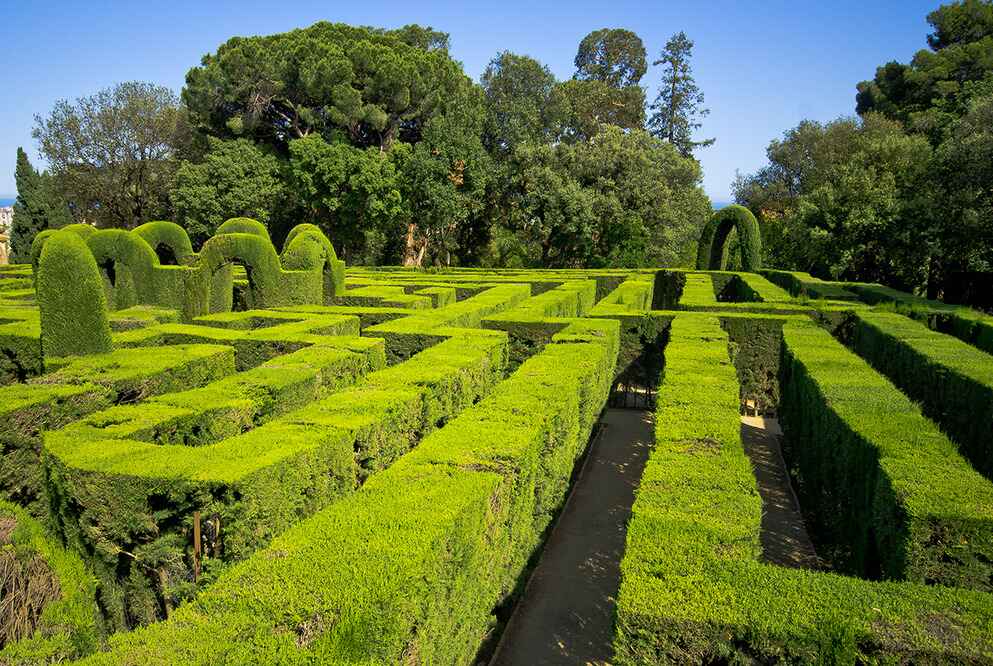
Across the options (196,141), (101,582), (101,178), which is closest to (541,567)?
(101,582)

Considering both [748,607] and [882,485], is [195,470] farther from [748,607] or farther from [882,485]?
[882,485]

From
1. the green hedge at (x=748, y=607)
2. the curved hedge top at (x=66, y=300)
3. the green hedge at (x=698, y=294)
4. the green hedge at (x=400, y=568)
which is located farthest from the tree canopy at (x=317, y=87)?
the green hedge at (x=748, y=607)

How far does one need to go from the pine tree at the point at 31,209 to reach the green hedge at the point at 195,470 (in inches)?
1863

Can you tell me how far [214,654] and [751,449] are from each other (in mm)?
11468

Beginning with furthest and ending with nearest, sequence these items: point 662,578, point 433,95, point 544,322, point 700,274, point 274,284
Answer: point 433,95 → point 700,274 → point 274,284 → point 544,322 → point 662,578

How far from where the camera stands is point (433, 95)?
41094mm

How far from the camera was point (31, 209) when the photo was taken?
45.3m

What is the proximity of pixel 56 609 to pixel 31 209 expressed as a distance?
168 feet

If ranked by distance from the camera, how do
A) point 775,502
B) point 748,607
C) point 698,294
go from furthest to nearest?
point 698,294, point 775,502, point 748,607

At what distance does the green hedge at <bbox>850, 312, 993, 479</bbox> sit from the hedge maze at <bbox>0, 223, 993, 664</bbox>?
3.1 inches

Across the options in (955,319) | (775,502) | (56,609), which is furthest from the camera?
(955,319)

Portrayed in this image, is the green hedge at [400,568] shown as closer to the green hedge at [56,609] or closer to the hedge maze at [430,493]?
the hedge maze at [430,493]

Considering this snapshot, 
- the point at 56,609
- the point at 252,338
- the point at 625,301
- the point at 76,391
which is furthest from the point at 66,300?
the point at 625,301

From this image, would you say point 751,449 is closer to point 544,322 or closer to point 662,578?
point 544,322
